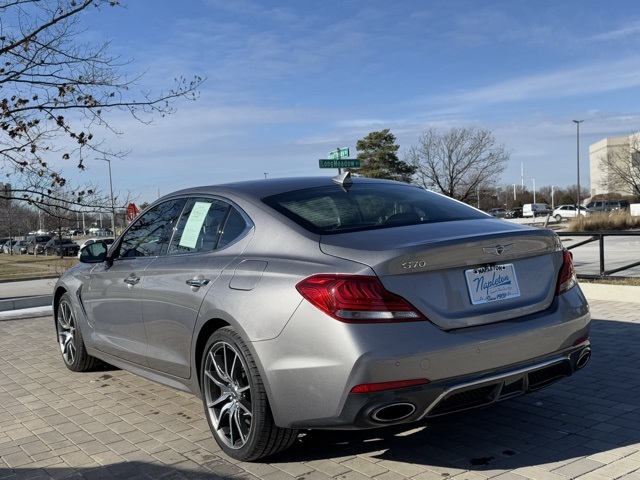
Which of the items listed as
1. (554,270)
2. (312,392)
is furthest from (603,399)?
(312,392)

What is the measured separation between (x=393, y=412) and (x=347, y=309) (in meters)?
0.56

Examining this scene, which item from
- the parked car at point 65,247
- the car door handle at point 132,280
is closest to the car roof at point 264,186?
the car door handle at point 132,280

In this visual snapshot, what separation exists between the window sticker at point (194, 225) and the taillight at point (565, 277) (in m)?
2.29

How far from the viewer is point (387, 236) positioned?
3.54 m

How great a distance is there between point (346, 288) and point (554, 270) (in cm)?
135

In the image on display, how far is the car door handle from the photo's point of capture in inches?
193

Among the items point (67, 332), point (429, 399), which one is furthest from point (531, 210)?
point (429, 399)

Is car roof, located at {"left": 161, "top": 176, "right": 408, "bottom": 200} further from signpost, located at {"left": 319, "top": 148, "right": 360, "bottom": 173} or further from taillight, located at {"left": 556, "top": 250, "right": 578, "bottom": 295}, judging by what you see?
signpost, located at {"left": 319, "top": 148, "right": 360, "bottom": 173}

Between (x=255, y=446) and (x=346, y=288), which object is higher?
(x=346, y=288)

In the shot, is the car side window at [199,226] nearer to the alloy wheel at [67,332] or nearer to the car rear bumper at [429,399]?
the car rear bumper at [429,399]

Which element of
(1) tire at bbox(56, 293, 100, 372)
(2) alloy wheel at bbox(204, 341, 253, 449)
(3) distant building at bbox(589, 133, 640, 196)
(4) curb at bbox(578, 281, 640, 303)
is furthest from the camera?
(3) distant building at bbox(589, 133, 640, 196)

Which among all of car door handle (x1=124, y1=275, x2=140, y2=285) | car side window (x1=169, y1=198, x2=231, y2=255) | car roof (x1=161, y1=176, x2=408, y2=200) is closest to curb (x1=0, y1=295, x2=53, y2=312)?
car door handle (x1=124, y1=275, x2=140, y2=285)

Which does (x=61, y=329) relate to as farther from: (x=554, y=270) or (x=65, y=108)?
(x=554, y=270)

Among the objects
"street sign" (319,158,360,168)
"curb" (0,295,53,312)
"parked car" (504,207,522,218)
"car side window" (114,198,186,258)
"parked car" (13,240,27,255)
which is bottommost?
"parked car" (13,240,27,255)
